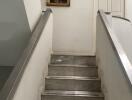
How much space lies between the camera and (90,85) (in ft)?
14.2

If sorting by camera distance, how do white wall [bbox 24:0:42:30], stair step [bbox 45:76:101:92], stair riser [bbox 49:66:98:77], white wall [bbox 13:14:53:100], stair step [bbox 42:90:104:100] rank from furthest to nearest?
1. stair riser [bbox 49:66:98:77]
2. stair step [bbox 45:76:101:92]
3. stair step [bbox 42:90:104:100]
4. white wall [bbox 24:0:42:30]
5. white wall [bbox 13:14:53:100]

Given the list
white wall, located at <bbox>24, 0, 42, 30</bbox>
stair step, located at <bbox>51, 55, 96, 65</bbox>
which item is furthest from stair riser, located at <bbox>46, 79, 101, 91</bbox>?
white wall, located at <bbox>24, 0, 42, 30</bbox>

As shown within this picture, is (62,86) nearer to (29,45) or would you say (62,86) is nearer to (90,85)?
(90,85)

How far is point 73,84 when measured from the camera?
4.35 metres

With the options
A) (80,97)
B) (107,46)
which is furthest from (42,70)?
(107,46)

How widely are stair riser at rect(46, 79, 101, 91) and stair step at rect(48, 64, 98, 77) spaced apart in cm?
31

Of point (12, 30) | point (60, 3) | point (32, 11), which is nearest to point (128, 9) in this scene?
point (60, 3)

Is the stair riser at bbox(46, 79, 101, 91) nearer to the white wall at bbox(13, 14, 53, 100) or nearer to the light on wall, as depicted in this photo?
the white wall at bbox(13, 14, 53, 100)

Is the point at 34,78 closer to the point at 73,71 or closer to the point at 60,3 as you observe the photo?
the point at 73,71

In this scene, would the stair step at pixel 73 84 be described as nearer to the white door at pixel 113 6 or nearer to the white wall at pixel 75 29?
the white wall at pixel 75 29

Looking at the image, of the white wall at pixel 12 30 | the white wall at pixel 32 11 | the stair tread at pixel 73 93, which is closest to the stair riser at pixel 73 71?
the stair tread at pixel 73 93

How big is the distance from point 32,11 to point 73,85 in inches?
52.3

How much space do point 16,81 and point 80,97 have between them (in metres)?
1.52

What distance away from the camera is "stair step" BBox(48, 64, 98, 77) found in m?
4.68
